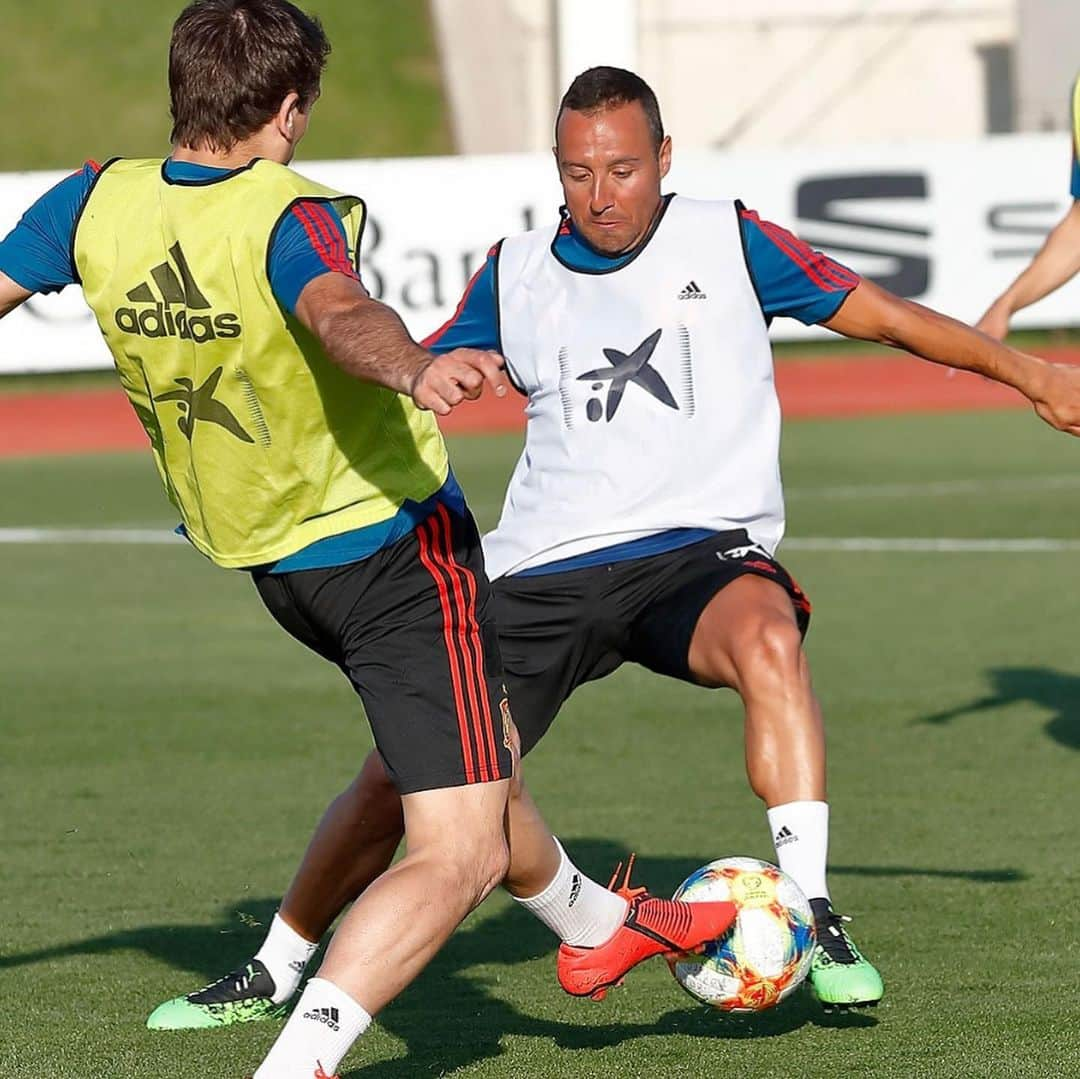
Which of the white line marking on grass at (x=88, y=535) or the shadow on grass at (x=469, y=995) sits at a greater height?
the shadow on grass at (x=469, y=995)

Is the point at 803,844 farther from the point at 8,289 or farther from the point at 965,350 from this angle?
the point at 8,289

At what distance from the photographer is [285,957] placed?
17.4 feet

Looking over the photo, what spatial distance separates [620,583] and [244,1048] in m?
1.45

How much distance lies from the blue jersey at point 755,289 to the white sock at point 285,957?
1.07m

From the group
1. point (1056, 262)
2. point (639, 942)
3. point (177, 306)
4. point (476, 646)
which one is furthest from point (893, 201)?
point (177, 306)

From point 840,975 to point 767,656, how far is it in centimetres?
77

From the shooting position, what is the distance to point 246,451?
4.33m

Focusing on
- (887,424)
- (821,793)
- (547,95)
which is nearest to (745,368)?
(821,793)

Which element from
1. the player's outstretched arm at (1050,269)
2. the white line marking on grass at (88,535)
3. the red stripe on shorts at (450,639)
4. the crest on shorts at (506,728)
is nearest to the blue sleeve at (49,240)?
the red stripe on shorts at (450,639)

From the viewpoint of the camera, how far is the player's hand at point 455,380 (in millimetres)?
3596

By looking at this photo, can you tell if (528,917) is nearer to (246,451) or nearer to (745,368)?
(745,368)

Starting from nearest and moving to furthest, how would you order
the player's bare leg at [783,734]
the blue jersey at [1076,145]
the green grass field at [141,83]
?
the player's bare leg at [783,734] → the blue jersey at [1076,145] → the green grass field at [141,83]

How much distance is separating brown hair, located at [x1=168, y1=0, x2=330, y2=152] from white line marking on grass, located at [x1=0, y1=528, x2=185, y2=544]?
32.1 ft

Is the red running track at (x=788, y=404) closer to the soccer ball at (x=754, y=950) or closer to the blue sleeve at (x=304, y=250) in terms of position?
the soccer ball at (x=754, y=950)
